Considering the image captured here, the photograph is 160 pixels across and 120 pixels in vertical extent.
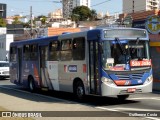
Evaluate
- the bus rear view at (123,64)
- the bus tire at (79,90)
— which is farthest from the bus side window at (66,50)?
the bus rear view at (123,64)

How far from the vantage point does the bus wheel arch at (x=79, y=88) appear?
15.2m

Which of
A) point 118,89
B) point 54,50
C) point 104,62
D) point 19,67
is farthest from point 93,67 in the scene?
point 19,67

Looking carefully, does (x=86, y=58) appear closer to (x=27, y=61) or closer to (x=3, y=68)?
(x=27, y=61)

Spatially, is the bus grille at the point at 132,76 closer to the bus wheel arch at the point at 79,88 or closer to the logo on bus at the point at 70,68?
the bus wheel arch at the point at 79,88

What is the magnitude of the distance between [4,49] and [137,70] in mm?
63393

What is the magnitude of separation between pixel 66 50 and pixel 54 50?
1.30m

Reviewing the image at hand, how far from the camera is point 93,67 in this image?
1431 centimetres

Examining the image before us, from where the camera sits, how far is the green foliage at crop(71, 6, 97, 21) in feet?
363

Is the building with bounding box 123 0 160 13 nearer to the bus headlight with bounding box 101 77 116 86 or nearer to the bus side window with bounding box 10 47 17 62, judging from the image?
the bus side window with bounding box 10 47 17 62

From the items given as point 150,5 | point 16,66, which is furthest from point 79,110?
point 150,5

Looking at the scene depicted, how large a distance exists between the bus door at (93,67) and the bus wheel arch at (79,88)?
0.79 m

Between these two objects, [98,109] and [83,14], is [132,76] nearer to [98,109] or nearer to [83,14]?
[98,109]

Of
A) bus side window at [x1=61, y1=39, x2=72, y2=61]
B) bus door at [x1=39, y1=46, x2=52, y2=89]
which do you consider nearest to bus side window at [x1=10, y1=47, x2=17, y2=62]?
bus door at [x1=39, y1=46, x2=52, y2=89]

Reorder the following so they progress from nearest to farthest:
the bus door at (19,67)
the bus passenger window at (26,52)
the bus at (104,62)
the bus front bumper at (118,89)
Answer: the bus front bumper at (118,89), the bus at (104,62), the bus passenger window at (26,52), the bus door at (19,67)
